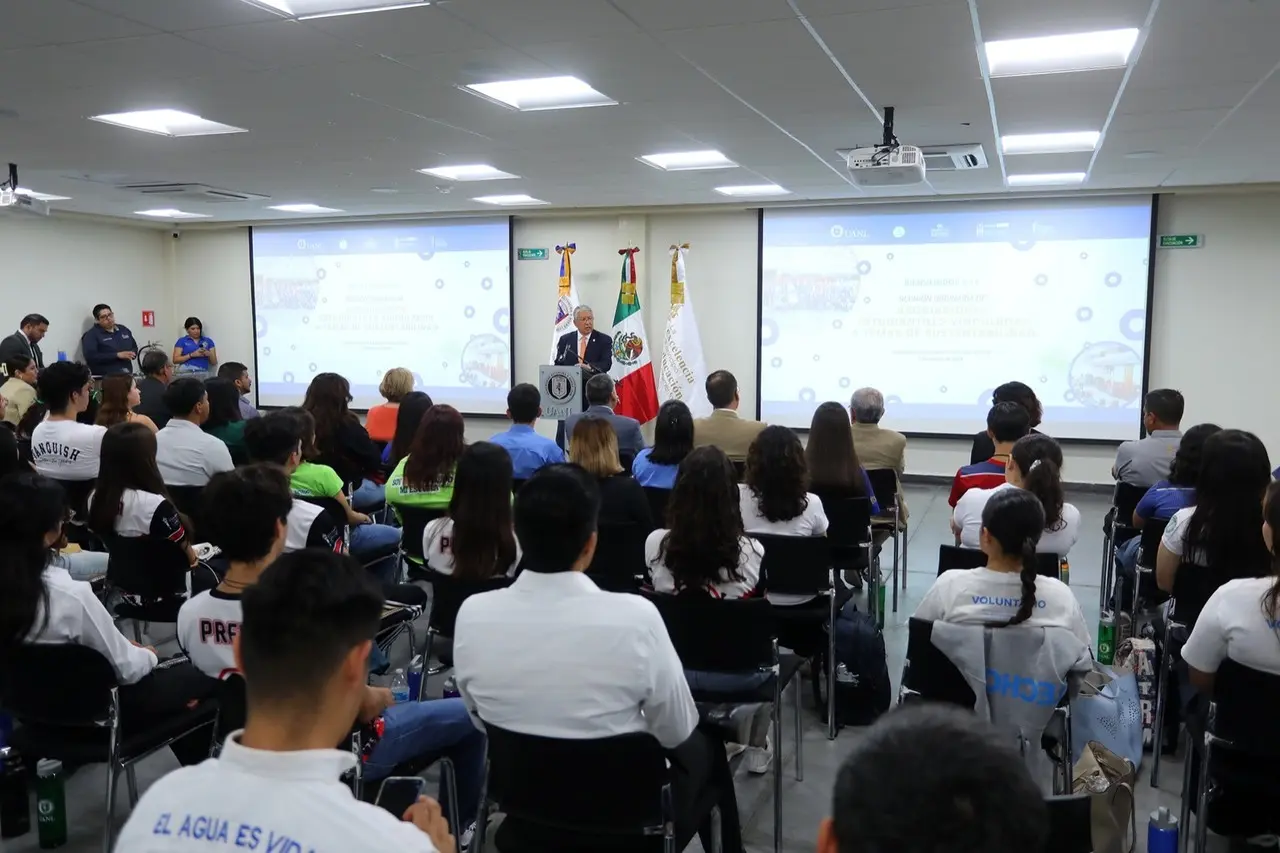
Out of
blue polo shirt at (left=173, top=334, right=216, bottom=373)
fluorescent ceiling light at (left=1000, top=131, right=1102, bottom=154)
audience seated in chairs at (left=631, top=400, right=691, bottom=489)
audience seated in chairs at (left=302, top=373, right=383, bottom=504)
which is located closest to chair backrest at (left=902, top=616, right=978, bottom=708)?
audience seated in chairs at (left=631, top=400, right=691, bottom=489)

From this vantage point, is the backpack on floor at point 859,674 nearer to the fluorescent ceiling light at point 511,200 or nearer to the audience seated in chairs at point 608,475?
the audience seated in chairs at point 608,475

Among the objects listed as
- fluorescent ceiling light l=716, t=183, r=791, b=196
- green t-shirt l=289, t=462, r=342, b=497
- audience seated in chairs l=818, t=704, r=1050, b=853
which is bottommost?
green t-shirt l=289, t=462, r=342, b=497

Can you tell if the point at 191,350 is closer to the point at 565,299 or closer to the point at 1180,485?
the point at 565,299

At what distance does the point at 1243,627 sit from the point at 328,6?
3653mm

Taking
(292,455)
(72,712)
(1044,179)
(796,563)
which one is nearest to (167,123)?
(292,455)

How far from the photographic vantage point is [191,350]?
37.4 feet

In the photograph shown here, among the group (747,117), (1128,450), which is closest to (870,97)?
(747,117)

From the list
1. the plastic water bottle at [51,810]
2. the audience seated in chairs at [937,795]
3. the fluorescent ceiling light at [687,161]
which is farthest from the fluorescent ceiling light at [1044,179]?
the audience seated in chairs at [937,795]

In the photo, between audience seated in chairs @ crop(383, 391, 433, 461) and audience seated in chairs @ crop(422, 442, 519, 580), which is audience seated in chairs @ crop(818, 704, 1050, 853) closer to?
audience seated in chairs @ crop(422, 442, 519, 580)

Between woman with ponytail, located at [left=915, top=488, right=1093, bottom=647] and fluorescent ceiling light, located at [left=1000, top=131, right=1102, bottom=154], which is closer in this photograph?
woman with ponytail, located at [left=915, top=488, right=1093, bottom=647]

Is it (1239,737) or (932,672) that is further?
(932,672)

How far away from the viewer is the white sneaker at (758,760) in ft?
11.1

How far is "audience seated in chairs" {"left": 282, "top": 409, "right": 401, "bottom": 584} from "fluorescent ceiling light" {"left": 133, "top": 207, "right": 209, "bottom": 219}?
6.96m

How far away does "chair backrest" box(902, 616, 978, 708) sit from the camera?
8.34 ft
